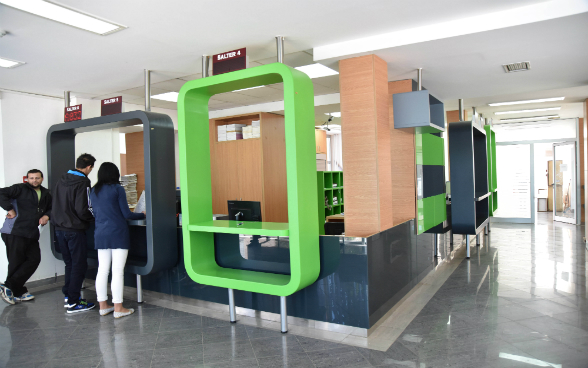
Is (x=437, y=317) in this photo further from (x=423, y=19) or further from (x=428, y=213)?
(x=423, y=19)

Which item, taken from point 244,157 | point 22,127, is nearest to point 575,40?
point 244,157

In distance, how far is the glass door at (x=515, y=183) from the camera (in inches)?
459

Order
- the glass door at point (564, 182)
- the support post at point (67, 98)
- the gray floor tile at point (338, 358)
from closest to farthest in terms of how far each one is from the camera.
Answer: the gray floor tile at point (338, 358) → the support post at point (67, 98) → the glass door at point (564, 182)

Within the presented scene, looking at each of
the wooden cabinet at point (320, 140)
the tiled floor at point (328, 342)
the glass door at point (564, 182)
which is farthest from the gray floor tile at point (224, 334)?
the glass door at point (564, 182)

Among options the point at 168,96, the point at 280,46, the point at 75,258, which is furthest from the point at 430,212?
the point at 75,258

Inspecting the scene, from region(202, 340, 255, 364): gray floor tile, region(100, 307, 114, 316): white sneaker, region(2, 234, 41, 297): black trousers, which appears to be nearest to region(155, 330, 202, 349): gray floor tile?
region(202, 340, 255, 364): gray floor tile

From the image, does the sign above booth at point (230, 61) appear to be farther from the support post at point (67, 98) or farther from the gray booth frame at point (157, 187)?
the support post at point (67, 98)

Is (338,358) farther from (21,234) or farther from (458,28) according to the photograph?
(21,234)

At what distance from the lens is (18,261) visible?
202 inches

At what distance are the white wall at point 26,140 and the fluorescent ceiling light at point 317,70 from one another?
160 inches

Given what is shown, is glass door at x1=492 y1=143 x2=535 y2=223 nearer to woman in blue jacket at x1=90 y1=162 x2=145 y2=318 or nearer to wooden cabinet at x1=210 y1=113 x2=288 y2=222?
wooden cabinet at x1=210 y1=113 x2=288 y2=222

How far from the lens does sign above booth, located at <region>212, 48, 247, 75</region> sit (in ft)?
13.5

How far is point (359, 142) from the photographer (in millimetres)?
4301

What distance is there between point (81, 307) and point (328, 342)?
3.05 metres
